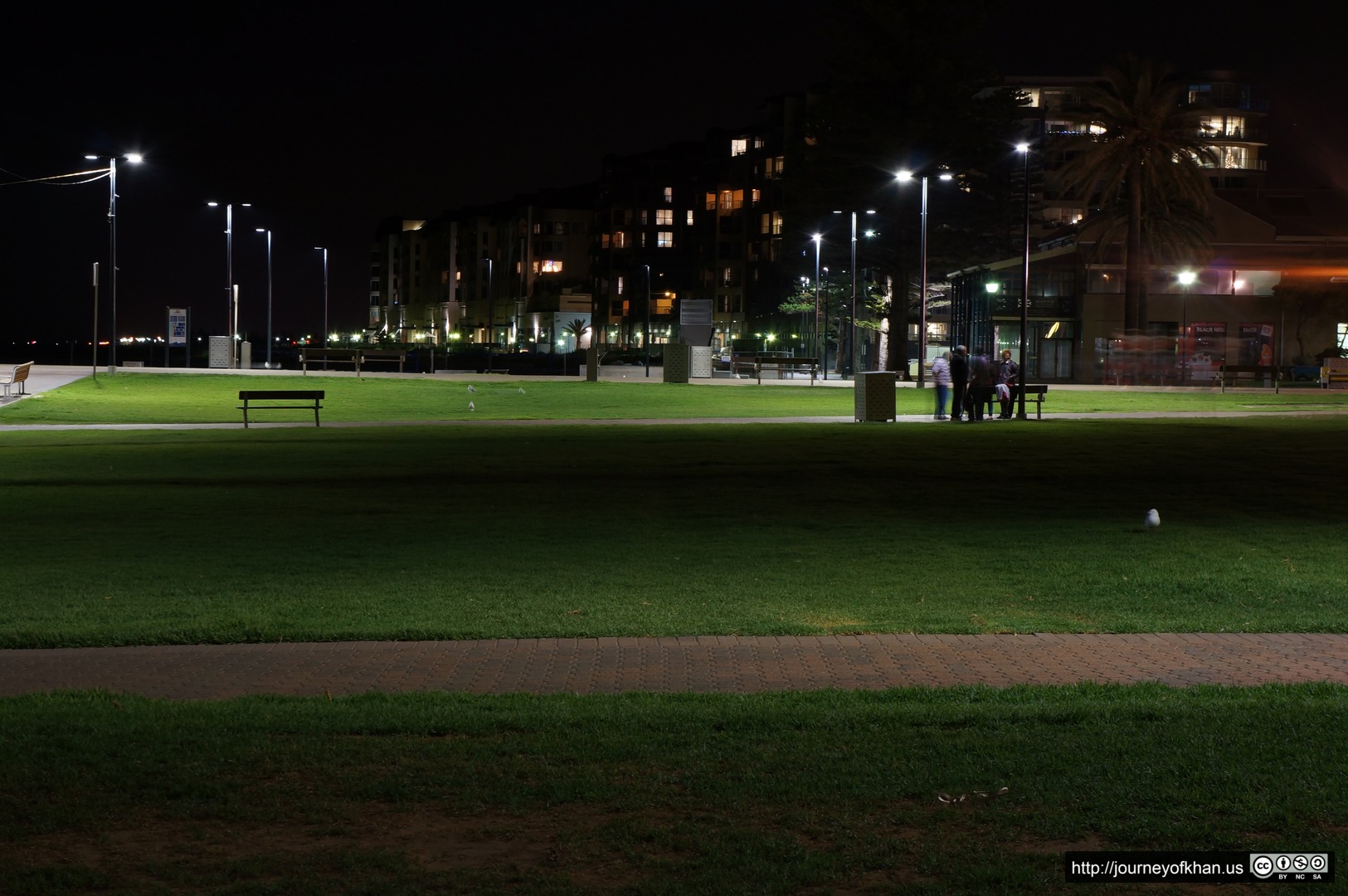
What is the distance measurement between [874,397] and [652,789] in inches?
1146

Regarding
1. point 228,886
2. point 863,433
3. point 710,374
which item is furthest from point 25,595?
point 710,374

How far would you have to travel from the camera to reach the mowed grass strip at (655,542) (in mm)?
10086

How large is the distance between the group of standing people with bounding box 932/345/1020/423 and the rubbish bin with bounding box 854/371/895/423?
159 centimetres

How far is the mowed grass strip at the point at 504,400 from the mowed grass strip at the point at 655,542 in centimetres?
1156

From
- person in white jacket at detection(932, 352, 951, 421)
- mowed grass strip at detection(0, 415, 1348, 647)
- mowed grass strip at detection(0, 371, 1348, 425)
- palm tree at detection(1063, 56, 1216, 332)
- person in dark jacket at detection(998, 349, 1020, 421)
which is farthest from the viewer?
palm tree at detection(1063, 56, 1216, 332)

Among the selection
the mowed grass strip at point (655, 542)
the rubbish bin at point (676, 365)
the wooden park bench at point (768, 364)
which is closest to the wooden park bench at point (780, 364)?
the wooden park bench at point (768, 364)

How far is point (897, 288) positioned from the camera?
241 ft

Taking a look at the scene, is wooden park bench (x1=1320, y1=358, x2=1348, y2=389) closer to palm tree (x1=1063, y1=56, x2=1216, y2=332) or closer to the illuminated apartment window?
palm tree (x1=1063, y1=56, x2=1216, y2=332)

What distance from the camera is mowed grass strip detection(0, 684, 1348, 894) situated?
4.93 metres

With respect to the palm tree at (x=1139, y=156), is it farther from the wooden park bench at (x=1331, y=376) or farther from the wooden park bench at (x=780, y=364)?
the wooden park bench at (x=780, y=364)

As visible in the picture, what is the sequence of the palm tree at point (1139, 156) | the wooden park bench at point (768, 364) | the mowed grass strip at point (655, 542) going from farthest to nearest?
the wooden park bench at point (768, 364), the palm tree at point (1139, 156), the mowed grass strip at point (655, 542)

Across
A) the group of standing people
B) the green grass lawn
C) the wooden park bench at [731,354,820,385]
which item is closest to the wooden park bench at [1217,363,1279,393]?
the wooden park bench at [731,354,820,385]

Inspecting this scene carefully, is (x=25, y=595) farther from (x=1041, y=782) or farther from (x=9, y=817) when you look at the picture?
(x=1041, y=782)

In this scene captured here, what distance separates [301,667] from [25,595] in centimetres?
370
